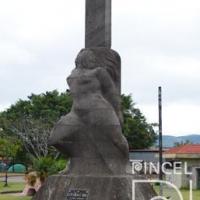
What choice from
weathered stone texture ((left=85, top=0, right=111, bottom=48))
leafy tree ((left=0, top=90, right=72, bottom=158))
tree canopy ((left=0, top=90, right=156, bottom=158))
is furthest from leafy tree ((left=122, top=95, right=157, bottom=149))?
weathered stone texture ((left=85, top=0, right=111, bottom=48))

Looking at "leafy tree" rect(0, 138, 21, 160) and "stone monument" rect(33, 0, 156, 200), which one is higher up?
"leafy tree" rect(0, 138, 21, 160)

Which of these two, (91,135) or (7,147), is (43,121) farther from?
(91,135)

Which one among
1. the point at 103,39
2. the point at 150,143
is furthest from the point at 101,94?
the point at 150,143

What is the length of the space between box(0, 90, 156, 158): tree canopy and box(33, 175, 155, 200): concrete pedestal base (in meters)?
33.4

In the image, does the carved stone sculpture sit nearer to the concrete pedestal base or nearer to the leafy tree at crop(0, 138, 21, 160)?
the concrete pedestal base

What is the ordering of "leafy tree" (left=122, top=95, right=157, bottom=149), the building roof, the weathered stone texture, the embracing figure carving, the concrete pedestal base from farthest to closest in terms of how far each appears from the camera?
"leafy tree" (left=122, top=95, right=157, bottom=149)
the building roof
the weathered stone texture
the embracing figure carving
the concrete pedestal base

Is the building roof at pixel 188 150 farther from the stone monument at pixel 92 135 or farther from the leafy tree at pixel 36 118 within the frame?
the stone monument at pixel 92 135

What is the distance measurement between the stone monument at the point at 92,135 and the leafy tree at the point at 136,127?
36.5 m

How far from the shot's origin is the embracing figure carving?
10.2 m

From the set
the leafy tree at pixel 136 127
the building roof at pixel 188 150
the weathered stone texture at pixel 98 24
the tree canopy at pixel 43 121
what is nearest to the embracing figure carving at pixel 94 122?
the weathered stone texture at pixel 98 24

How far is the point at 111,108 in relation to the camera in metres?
10.3

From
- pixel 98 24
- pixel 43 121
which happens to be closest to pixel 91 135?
pixel 98 24

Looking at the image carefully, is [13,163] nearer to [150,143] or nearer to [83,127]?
[150,143]

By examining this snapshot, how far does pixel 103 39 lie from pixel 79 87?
99cm
